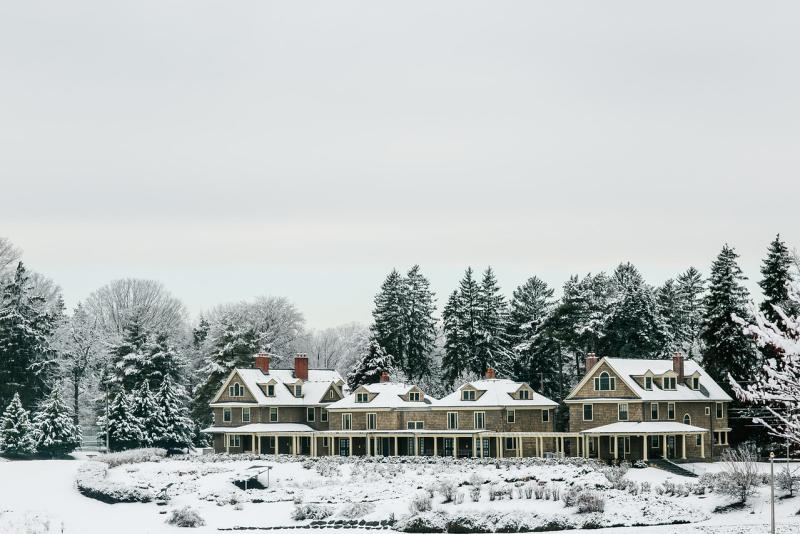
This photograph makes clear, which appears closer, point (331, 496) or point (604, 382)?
point (331, 496)

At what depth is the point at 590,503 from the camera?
46438 millimetres

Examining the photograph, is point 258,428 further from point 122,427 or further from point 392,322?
point 392,322

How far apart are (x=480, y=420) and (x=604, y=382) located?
29.7ft

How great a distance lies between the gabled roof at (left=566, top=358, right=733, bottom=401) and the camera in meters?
67.6

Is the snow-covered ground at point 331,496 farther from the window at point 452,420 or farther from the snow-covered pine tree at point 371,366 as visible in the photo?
the snow-covered pine tree at point 371,366

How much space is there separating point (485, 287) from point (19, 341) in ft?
122

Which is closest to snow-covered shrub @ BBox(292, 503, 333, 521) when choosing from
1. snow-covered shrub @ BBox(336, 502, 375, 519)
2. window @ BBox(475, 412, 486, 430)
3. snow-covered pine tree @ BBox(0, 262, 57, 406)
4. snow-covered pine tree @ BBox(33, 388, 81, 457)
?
snow-covered shrub @ BBox(336, 502, 375, 519)

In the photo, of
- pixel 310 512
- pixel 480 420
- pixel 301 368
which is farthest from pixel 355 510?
pixel 301 368

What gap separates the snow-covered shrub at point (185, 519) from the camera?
4753cm

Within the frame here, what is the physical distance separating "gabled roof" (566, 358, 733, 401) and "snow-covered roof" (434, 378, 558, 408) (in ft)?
13.8

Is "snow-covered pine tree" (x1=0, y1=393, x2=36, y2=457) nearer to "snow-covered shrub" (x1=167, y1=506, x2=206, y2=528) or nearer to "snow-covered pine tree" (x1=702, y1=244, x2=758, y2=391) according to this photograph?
"snow-covered shrub" (x1=167, y1=506, x2=206, y2=528)

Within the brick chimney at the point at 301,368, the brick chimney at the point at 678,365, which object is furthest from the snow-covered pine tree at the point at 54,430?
the brick chimney at the point at 678,365

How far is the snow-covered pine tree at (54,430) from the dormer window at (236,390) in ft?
36.4

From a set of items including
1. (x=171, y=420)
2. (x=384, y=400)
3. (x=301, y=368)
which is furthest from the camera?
(x=301, y=368)
